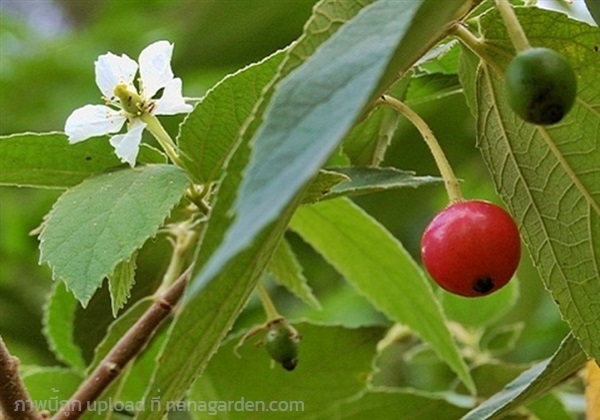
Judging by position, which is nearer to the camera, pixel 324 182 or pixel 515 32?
pixel 515 32

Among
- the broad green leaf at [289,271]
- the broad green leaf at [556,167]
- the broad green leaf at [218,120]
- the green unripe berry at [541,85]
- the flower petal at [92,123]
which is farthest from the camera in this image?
the broad green leaf at [289,271]

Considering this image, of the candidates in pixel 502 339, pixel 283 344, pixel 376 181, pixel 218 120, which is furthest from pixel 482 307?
pixel 218 120

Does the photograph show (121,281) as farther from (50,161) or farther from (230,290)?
(230,290)

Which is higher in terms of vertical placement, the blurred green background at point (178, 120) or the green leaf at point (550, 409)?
the blurred green background at point (178, 120)

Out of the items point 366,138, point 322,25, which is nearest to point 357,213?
point 366,138

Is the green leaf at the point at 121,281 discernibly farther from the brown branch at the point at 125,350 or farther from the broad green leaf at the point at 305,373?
the broad green leaf at the point at 305,373

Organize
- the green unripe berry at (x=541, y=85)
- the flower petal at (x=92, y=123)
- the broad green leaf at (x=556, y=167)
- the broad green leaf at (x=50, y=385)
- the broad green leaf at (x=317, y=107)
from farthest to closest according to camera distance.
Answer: the broad green leaf at (x=50, y=385)
the flower petal at (x=92, y=123)
the broad green leaf at (x=556, y=167)
the green unripe berry at (x=541, y=85)
the broad green leaf at (x=317, y=107)

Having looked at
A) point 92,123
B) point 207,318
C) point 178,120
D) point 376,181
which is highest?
point 178,120

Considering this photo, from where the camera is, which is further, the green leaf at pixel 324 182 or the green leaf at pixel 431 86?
the green leaf at pixel 431 86

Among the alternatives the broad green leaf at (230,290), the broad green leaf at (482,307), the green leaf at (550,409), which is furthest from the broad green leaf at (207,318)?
the broad green leaf at (482,307)
